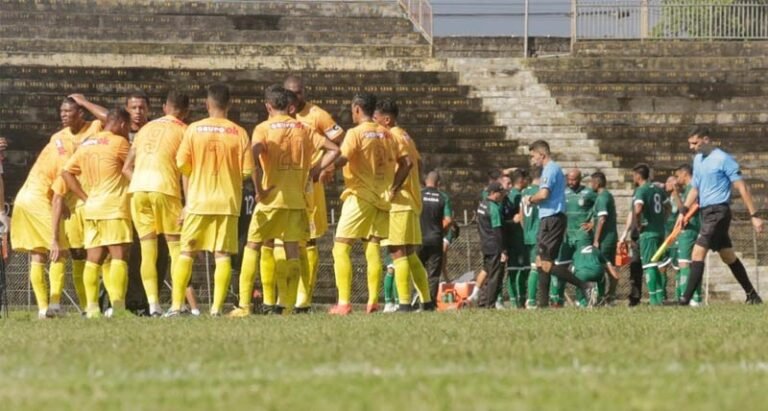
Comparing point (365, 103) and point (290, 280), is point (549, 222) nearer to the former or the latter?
point (365, 103)

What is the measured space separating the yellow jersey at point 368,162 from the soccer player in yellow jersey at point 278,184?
0.78m

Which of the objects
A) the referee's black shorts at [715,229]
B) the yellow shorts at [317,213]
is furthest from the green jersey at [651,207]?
the yellow shorts at [317,213]

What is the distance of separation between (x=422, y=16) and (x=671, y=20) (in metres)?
6.15

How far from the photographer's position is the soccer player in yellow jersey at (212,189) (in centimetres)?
1468

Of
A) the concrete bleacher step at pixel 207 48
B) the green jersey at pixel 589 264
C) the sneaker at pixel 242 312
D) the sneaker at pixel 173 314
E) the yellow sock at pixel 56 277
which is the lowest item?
the green jersey at pixel 589 264

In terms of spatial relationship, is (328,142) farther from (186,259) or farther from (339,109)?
(339,109)

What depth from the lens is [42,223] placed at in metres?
16.5

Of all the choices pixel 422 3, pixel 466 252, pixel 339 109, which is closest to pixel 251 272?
pixel 466 252

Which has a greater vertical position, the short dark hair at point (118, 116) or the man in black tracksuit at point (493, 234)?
the short dark hair at point (118, 116)

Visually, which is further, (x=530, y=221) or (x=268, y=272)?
(x=530, y=221)

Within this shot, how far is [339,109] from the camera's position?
3409 cm

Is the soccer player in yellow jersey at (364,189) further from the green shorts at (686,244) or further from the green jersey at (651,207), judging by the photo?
the green shorts at (686,244)

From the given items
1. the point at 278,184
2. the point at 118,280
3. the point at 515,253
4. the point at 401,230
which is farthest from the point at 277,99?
the point at 515,253

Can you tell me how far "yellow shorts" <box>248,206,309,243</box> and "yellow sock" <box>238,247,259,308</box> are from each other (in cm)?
15
